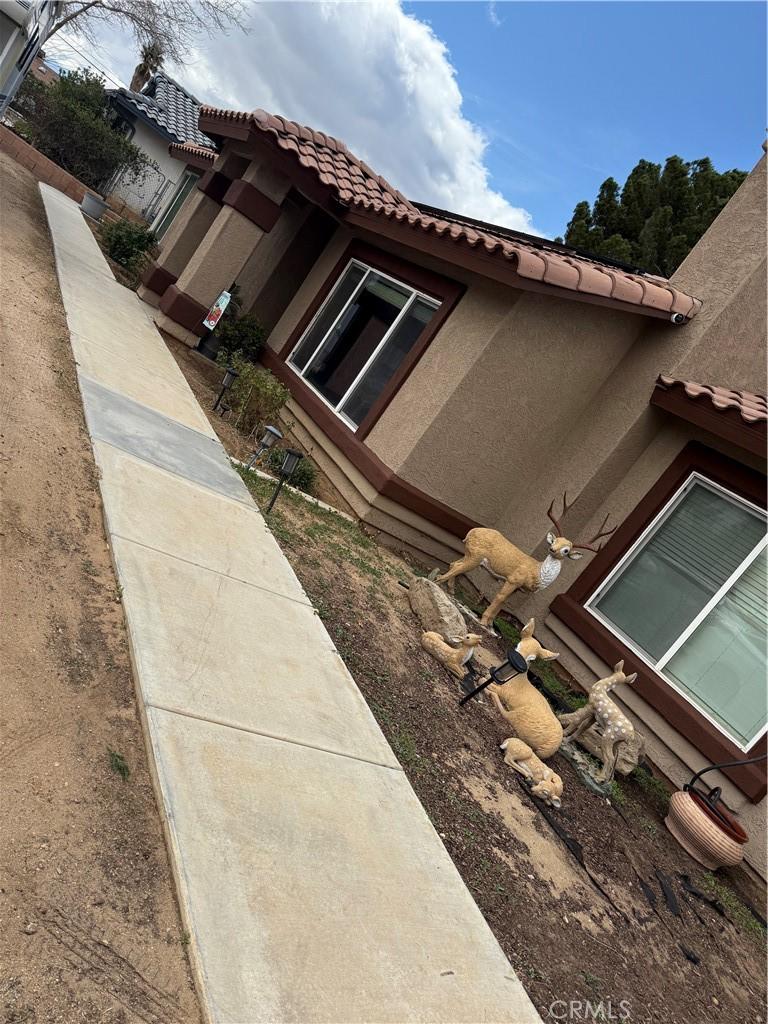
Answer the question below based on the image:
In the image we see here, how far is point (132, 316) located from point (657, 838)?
10.4 metres

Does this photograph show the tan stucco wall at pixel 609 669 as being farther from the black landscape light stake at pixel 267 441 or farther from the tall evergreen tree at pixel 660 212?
the tall evergreen tree at pixel 660 212

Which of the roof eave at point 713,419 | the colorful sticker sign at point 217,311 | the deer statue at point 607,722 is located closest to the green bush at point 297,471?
the colorful sticker sign at point 217,311

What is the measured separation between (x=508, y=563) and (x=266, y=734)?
4214 millimetres

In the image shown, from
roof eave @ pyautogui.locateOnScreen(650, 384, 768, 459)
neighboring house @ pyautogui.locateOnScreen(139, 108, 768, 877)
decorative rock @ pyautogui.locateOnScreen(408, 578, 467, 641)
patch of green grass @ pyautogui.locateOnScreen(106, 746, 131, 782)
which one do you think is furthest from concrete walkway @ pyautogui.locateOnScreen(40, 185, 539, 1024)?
roof eave @ pyautogui.locateOnScreen(650, 384, 768, 459)

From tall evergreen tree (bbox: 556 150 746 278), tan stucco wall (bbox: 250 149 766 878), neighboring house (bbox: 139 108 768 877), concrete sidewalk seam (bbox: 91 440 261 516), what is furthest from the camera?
tall evergreen tree (bbox: 556 150 746 278)

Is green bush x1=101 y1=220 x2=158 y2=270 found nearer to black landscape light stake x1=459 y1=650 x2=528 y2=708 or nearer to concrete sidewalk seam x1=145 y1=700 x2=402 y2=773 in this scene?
black landscape light stake x1=459 y1=650 x2=528 y2=708

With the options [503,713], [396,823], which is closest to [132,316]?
[503,713]

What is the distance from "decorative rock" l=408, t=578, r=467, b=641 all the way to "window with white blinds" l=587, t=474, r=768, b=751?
2124mm

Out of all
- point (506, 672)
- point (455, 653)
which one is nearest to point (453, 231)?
point (455, 653)

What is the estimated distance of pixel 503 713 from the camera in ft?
19.5

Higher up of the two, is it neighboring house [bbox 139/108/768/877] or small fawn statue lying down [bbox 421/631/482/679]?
neighboring house [bbox 139/108/768/877]

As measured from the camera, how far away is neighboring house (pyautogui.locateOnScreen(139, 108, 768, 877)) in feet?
22.5

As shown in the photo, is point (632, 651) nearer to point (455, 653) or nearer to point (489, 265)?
point (455, 653)

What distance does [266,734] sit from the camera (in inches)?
154
